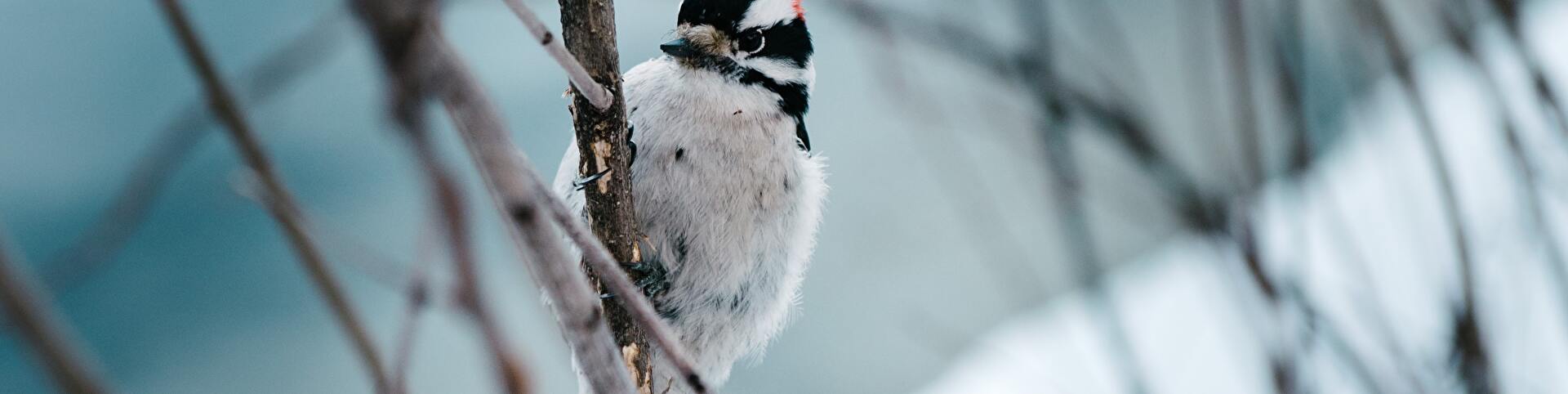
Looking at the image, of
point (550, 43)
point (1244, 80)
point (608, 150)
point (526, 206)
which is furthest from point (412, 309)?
point (608, 150)

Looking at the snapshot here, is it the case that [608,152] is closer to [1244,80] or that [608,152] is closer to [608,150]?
[608,150]

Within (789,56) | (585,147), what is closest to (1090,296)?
(585,147)

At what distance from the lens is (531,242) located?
0.30 meters

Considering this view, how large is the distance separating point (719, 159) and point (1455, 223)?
889 mm

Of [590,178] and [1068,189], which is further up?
[590,178]

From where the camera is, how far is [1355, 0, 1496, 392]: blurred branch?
1.49 feet

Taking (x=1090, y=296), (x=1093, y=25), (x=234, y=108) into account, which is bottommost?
(x=1090, y=296)

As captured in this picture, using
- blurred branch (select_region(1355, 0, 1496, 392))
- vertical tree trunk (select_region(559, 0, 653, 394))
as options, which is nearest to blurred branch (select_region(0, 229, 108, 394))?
blurred branch (select_region(1355, 0, 1496, 392))

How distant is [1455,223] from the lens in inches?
17.8

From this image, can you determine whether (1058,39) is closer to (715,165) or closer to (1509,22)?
(1509,22)

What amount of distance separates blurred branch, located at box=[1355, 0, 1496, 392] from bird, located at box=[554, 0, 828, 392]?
0.86m

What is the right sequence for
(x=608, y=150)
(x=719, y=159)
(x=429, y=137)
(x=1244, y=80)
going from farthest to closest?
(x=719, y=159) < (x=608, y=150) < (x=1244, y=80) < (x=429, y=137)

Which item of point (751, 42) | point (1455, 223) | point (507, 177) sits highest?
point (751, 42)

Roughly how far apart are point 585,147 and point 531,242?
609mm
